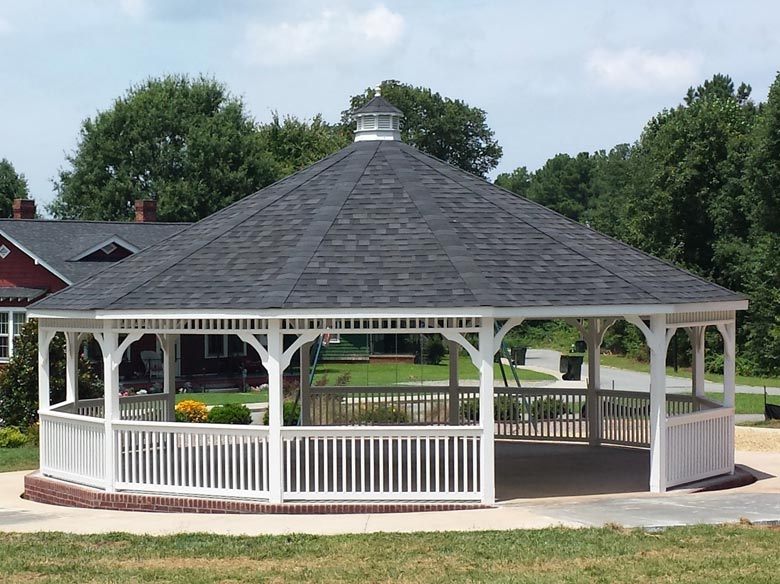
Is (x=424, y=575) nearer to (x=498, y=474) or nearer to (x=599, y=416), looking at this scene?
(x=498, y=474)

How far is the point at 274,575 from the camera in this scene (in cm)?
1186

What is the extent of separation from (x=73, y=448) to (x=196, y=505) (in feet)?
8.89

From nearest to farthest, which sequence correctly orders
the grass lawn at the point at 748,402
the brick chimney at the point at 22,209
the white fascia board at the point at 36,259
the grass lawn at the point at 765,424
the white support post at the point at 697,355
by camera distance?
the white support post at the point at 697,355, the grass lawn at the point at 765,424, the grass lawn at the point at 748,402, the white fascia board at the point at 36,259, the brick chimney at the point at 22,209

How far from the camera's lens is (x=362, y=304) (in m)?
15.9

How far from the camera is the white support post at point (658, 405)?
665 inches

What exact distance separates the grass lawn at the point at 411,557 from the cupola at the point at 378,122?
908cm

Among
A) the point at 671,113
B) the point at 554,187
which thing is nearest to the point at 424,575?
the point at 671,113

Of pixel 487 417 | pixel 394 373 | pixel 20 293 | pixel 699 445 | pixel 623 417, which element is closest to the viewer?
pixel 487 417

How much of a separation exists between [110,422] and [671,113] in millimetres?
52404

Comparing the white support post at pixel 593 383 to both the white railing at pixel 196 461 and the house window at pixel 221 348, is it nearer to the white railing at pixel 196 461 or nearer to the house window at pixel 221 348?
the white railing at pixel 196 461

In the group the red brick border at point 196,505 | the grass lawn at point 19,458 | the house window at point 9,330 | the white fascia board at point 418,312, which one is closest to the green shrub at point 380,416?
the grass lawn at point 19,458

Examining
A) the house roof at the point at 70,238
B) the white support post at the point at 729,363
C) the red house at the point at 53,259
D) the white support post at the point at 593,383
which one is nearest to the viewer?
the white support post at the point at 729,363

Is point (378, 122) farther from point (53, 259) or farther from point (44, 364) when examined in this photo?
point (53, 259)

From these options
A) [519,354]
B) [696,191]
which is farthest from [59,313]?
[696,191]
